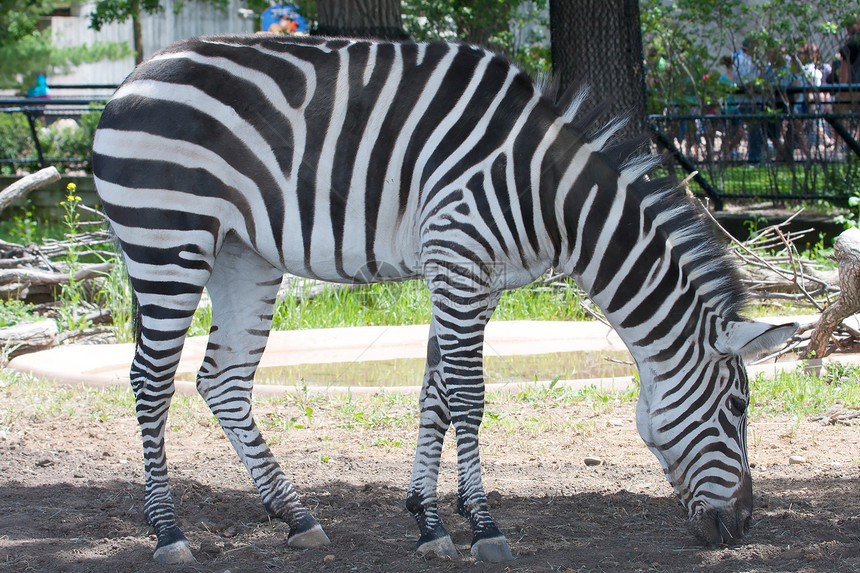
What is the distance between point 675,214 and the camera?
3.33 meters

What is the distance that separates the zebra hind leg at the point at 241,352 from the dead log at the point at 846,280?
11.0 ft

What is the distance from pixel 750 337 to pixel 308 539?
195 cm

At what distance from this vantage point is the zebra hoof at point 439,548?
341cm

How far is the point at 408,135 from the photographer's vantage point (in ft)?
11.4

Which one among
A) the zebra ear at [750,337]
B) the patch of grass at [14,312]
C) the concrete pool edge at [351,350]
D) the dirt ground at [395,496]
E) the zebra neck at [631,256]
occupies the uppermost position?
the zebra neck at [631,256]

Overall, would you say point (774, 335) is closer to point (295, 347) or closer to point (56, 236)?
point (295, 347)

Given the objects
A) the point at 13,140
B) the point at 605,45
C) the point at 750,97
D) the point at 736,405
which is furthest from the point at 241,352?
the point at 13,140

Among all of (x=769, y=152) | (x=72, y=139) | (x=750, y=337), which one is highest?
(x=72, y=139)

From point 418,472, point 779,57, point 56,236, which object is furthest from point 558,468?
point 779,57

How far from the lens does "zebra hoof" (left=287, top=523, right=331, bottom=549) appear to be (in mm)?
3559

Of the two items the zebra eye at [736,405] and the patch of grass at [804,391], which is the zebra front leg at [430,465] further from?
the patch of grass at [804,391]

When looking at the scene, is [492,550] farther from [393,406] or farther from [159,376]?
[393,406]

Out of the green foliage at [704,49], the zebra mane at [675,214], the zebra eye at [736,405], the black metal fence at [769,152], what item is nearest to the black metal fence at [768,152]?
the black metal fence at [769,152]

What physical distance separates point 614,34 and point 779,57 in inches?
229
